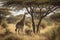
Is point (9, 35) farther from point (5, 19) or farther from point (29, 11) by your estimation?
point (29, 11)

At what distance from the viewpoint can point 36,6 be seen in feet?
8.10

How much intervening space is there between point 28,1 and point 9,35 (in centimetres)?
56

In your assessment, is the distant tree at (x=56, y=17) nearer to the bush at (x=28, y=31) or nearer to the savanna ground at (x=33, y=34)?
the savanna ground at (x=33, y=34)

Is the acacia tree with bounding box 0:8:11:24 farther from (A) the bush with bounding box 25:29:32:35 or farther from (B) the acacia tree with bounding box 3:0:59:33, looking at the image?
(A) the bush with bounding box 25:29:32:35

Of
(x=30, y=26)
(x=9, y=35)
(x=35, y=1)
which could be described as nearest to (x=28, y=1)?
(x=35, y=1)

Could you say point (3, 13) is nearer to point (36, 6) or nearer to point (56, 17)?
point (36, 6)

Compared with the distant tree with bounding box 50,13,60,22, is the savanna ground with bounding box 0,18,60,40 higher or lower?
lower

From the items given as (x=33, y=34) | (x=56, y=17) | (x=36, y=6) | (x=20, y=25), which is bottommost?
(x=33, y=34)

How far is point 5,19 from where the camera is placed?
8.23ft

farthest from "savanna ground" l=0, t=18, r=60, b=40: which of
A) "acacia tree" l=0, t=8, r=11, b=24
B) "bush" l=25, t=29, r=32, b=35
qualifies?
"acacia tree" l=0, t=8, r=11, b=24

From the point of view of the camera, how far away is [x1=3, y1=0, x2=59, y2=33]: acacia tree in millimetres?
2453

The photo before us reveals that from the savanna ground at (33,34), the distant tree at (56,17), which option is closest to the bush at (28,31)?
the savanna ground at (33,34)

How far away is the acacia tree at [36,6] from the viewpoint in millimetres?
2453

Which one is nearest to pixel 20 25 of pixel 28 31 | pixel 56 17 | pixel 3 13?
pixel 28 31
